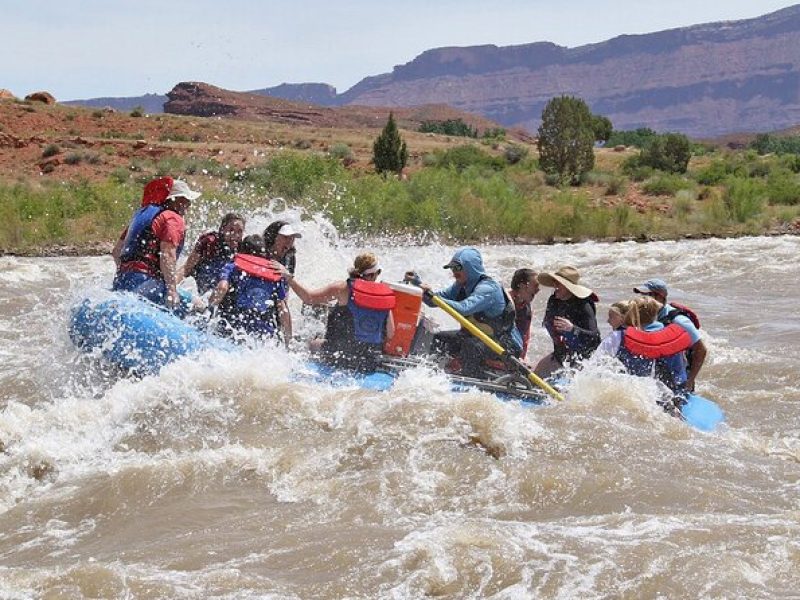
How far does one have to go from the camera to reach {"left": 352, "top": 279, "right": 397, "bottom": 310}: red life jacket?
7891mm

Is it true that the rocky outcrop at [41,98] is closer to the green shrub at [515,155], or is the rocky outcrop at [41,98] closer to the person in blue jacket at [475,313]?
the green shrub at [515,155]

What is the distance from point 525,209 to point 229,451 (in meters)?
19.4

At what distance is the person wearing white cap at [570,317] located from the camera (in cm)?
808

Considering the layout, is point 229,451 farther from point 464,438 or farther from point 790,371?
point 790,371

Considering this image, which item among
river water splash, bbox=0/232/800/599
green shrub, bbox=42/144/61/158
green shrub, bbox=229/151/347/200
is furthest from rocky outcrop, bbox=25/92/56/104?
river water splash, bbox=0/232/800/599

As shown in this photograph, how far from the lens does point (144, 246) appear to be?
28.2ft

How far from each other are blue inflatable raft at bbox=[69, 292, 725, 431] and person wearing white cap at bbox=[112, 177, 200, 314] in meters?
0.35

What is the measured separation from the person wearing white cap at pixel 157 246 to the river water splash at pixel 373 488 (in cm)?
45

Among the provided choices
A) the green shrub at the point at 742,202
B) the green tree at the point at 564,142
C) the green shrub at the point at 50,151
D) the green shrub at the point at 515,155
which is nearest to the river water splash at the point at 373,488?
the green shrub at the point at 742,202

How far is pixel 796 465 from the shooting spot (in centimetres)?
711

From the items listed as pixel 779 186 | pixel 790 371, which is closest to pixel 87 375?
pixel 790 371

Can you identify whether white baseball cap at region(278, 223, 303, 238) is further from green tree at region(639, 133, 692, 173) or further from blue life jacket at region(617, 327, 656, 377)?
green tree at region(639, 133, 692, 173)

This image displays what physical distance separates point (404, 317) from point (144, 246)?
2.13 metres

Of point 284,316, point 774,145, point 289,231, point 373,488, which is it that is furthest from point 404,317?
point 774,145
